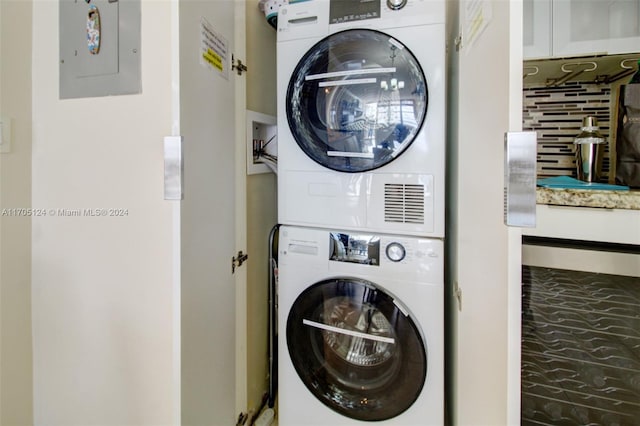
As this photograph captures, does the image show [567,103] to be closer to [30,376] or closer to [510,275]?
[510,275]

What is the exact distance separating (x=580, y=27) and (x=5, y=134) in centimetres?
251

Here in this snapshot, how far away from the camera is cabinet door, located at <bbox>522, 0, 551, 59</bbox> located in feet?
4.87

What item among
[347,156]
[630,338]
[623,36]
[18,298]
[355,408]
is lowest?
[355,408]

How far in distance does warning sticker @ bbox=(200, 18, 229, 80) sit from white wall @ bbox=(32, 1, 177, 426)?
0.13 metres

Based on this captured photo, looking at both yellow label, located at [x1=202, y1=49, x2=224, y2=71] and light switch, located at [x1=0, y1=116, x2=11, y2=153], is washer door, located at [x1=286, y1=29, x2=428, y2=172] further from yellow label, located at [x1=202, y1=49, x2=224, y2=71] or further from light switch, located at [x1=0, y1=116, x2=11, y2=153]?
light switch, located at [x1=0, y1=116, x2=11, y2=153]

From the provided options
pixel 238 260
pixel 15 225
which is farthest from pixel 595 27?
pixel 15 225

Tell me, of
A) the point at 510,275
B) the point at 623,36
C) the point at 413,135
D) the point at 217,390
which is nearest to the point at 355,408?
the point at 217,390

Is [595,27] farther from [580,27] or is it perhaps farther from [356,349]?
[356,349]

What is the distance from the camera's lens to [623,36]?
4.59 feet

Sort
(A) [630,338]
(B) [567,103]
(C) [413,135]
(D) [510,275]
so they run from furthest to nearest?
(B) [567,103]
(C) [413,135]
(A) [630,338]
(D) [510,275]

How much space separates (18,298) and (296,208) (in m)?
1.16

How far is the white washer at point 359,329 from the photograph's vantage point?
1.17m

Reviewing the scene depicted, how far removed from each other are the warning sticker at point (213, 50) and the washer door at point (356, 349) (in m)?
0.95

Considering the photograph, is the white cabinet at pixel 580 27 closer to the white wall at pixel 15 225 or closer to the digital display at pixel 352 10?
the digital display at pixel 352 10
